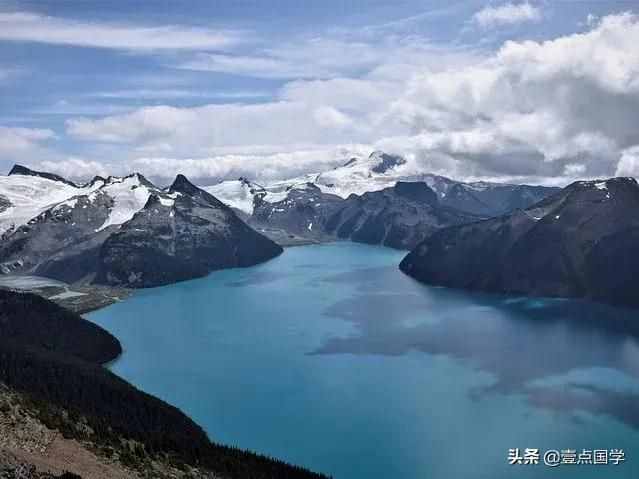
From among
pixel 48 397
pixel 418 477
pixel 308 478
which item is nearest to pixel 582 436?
pixel 418 477

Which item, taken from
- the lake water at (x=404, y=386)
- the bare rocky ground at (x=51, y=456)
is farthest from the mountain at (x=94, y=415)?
the lake water at (x=404, y=386)

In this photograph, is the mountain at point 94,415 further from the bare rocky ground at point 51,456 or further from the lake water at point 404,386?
the lake water at point 404,386


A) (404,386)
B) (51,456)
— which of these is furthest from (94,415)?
(404,386)

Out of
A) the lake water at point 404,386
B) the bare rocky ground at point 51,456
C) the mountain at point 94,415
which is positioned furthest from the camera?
the lake water at point 404,386

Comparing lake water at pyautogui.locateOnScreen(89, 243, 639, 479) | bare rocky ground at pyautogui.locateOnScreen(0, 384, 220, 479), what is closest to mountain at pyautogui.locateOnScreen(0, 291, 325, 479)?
bare rocky ground at pyautogui.locateOnScreen(0, 384, 220, 479)

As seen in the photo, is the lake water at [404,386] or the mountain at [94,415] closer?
the mountain at [94,415]

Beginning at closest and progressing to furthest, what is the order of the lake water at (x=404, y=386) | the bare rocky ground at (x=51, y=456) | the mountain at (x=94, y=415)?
the bare rocky ground at (x=51, y=456)
the mountain at (x=94, y=415)
the lake water at (x=404, y=386)

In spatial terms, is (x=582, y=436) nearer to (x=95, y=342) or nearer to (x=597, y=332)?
(x=597, y=332)
